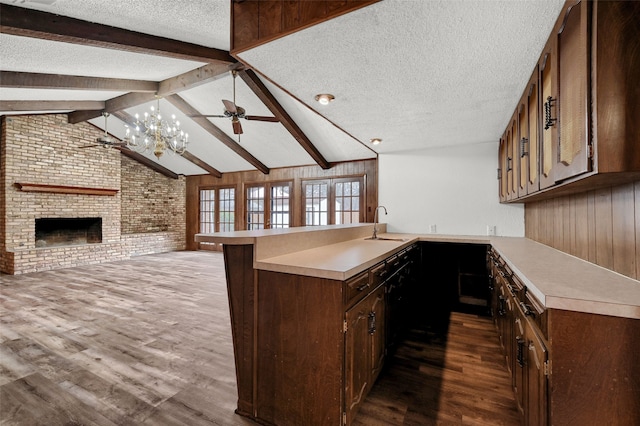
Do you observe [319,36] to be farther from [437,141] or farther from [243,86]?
[243,86]

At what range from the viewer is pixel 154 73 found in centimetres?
448

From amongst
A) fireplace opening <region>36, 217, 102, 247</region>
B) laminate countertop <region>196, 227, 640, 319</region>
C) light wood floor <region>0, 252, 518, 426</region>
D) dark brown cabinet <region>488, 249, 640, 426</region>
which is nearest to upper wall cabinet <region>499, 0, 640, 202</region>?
laminate countertop <region>196, 227, 640, 319</region>

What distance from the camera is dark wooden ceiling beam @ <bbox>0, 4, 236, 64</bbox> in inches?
94.8

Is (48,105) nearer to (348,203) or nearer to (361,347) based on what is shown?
(348,203)

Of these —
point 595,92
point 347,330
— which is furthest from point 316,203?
point 595,92

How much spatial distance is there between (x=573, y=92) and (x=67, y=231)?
30.2ft

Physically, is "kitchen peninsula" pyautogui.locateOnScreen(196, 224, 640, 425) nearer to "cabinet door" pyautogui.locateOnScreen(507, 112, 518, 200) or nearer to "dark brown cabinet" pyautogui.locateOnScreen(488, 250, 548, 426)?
"dark brown cabinet" pyautogui.locateOnScreen(488, 250, 548, 426)

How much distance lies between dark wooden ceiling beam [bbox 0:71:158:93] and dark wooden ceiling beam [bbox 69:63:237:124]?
406 millimetres

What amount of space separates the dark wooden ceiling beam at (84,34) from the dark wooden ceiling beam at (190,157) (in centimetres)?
425

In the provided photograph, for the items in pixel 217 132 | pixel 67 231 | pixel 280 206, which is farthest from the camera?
pixel 280 206

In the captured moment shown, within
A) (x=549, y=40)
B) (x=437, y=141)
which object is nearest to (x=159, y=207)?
(x=437, y=141)

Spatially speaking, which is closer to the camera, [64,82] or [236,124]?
[64,82]

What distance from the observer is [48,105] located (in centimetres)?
514

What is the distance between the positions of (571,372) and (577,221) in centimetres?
142
